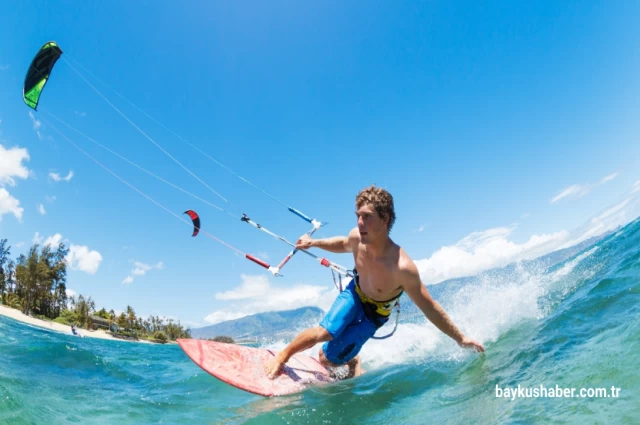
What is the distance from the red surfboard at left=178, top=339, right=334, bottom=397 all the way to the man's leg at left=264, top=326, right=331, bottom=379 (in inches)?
4.1

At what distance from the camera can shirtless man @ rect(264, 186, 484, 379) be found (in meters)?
4.49

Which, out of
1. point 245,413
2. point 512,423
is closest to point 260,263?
point 245,413

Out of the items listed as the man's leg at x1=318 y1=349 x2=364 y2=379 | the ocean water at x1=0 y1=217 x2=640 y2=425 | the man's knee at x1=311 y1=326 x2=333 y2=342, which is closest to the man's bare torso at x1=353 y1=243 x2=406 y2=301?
the man's knee at x1=311 y1=326 x2=333 y2=342

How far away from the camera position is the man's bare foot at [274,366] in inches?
209

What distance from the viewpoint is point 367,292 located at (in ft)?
17.1

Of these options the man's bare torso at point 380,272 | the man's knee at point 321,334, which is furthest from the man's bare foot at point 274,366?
the man's bare torso at point 380,272

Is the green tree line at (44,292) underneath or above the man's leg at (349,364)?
above

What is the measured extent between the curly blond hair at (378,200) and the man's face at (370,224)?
0.18 feet

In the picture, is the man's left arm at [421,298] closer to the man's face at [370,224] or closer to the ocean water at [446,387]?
the man's face at [370,224]

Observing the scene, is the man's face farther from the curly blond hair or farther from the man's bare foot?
the man's bare foot

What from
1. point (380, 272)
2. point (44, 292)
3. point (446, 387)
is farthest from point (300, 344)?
point (44, 292)

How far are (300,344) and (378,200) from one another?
226 centimetres

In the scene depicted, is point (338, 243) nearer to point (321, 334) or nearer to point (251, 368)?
point (321, 334)

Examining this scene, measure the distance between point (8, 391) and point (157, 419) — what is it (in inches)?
70.4
